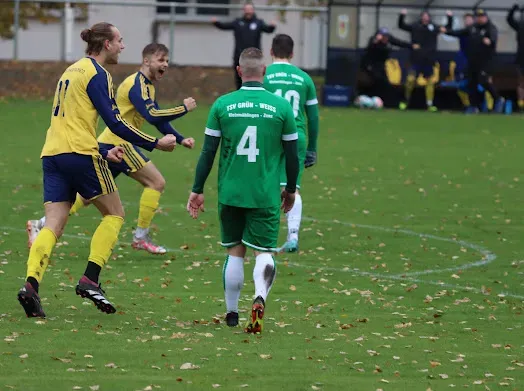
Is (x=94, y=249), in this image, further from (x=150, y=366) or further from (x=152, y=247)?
(x=152, y=247)

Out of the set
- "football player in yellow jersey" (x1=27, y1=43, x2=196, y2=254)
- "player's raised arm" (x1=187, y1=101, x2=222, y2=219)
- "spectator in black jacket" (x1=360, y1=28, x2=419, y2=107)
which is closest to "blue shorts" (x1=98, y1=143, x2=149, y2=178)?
"football player in yellow jersey" (x1=27, y1=43, x2=196, y2=254)

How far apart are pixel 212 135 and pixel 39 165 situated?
11.4 meters

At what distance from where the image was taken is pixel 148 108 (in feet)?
38.9

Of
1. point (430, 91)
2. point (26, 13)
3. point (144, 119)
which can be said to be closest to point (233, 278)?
point (144, 119)

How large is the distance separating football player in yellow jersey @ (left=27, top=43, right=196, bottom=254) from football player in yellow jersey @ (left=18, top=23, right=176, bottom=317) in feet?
7.07

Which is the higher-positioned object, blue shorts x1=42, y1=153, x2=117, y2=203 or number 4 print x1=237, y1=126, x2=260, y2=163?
number 4 print x1=237, y1=126, x2=260, y2=163

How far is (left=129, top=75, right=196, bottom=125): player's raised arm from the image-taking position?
11.6m

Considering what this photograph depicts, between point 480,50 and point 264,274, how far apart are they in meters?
22.9

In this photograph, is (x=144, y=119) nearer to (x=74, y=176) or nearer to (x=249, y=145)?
(x=74, y=176)

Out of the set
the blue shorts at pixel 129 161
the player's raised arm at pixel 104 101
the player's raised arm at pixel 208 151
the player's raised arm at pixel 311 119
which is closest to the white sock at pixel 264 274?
the player's raised arm at pixel 208 151

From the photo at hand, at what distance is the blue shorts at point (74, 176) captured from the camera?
912 centimetres

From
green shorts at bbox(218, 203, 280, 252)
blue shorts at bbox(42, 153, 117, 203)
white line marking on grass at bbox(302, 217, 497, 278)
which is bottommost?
white line marking on grass at bbox(302, 217, 497, 278)

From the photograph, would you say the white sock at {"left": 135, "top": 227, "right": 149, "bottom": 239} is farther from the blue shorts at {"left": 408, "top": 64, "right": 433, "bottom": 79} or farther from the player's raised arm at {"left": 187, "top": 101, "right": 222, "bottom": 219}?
the blue shorts at {"left": 408, "top": 64, "right": 433, "bottom": 79}

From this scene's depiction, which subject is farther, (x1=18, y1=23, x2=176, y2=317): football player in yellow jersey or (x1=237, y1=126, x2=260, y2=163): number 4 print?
(x1=18, y1=23, x2=176, y2=317): football player in yellow jersey
